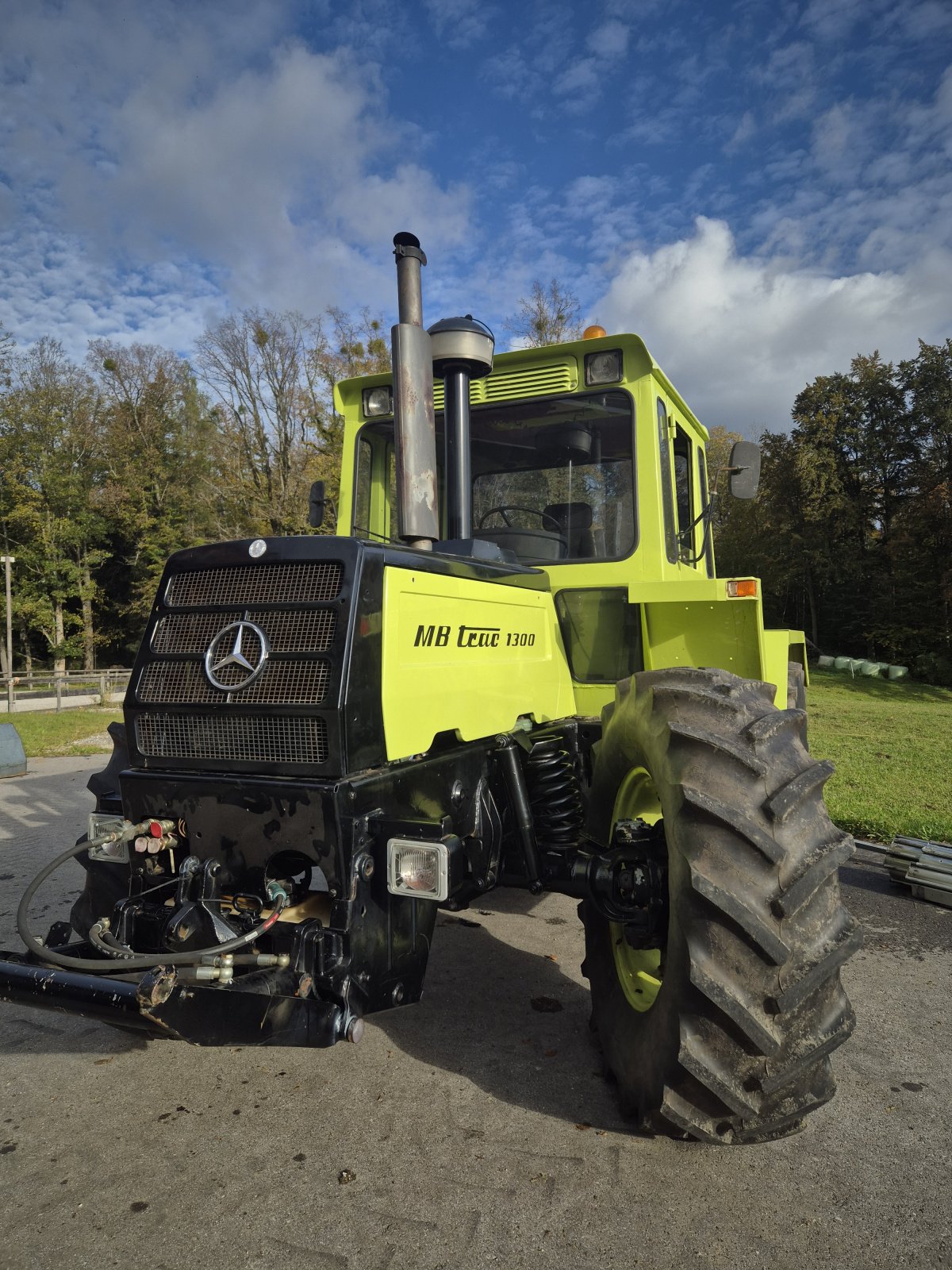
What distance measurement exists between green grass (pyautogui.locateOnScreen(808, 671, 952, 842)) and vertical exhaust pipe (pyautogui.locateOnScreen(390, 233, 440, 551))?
4.97 meters

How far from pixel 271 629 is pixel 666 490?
2.19 m

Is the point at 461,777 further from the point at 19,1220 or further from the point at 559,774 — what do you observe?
the point at 19,1220

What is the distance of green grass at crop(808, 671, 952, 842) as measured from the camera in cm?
645

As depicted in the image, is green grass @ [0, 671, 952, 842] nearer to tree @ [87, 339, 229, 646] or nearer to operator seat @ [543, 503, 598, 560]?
operator seat @ [543, 503, 598, 560]

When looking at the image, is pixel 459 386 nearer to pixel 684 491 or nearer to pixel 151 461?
pixel 684 491

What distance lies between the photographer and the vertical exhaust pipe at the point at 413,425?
9.45 feet

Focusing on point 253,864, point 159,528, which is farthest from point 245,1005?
point 159,528

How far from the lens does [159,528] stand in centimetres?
3338

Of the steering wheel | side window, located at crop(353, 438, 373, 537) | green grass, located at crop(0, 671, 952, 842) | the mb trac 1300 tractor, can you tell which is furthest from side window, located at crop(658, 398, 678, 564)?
green grass, located at crop(0, 671, 952, 842)

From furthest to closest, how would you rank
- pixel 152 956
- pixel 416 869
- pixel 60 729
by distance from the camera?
1. pixel 60 729
2. pixel 416 869
3. pixel 152 956

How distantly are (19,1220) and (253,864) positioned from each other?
42.5 inches

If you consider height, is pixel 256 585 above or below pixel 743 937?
above

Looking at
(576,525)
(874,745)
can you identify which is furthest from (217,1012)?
(874,745)

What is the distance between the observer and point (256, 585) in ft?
8.61
